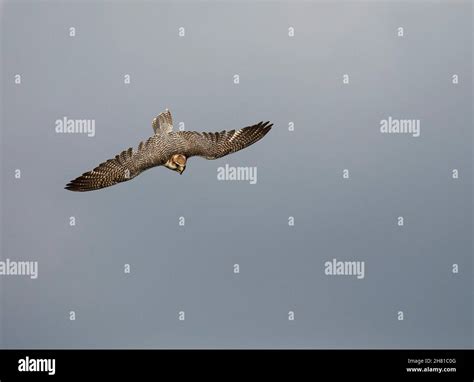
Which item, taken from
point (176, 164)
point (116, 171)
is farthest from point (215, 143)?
point (116, 171)

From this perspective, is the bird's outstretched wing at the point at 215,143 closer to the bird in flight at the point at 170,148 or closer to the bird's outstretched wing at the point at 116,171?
the bird in flight at the point at 170,148

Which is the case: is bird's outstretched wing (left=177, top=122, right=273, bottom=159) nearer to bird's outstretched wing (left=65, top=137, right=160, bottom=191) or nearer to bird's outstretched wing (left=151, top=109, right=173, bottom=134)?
bird's outstretched wing (left=151, top=109, right=173, bottom=134)

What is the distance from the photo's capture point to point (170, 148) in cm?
1535

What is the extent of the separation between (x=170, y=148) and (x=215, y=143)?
71cm

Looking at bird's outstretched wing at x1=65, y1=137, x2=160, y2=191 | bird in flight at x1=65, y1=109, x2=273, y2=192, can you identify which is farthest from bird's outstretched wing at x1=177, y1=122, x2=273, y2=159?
bird's outstretched wing at x1=65, y1=137, x2=160, y2=191

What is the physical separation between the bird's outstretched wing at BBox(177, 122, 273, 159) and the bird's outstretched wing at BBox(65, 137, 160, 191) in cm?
78

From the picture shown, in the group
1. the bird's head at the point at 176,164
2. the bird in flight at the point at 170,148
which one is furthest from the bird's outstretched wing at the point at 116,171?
the bird's head at the point at 176,164

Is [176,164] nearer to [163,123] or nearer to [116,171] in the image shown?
[163,123]

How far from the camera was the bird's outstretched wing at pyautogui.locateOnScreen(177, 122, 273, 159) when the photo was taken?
1537 cm

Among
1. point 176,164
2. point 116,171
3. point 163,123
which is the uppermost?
point 163,123
